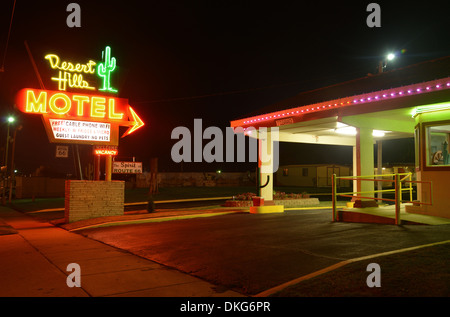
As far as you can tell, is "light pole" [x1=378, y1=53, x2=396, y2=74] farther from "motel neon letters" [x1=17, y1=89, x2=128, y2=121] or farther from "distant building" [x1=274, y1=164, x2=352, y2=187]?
"distant building" [x1=274, y1=164, x2=352, y2=187]

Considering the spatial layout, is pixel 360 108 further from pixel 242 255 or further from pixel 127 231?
pixel 127 231

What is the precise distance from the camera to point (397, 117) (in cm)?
1372

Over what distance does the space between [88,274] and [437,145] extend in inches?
399

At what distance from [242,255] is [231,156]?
163 feet

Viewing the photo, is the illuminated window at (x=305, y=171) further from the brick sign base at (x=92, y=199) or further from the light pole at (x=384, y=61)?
the brick sign base at (x=92, y=199)

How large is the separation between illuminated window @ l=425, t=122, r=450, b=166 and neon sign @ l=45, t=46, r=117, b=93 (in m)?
12.6

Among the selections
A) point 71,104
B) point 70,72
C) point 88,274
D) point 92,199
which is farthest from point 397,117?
point 70,72

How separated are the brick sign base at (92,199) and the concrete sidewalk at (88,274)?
428 cm

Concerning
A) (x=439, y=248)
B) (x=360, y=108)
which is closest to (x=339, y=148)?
(x=360, y=108)

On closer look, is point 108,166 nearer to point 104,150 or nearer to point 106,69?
point 104,150

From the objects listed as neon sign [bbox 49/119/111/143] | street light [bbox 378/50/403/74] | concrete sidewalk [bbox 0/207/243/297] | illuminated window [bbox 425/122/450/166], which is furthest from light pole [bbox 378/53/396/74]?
concrete sidewalk [bbox 0/207/243/297]

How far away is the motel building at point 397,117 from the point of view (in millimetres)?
11047

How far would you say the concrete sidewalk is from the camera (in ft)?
19.9

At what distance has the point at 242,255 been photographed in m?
8.02
